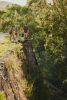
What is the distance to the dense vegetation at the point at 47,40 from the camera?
17359mm

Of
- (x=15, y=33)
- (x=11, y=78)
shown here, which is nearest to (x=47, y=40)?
(x=15, y=33)

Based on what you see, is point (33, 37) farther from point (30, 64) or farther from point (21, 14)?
point (30, 64)

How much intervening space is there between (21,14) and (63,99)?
25.1ft

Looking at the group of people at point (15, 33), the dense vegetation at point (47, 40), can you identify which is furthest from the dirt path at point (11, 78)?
the group of people at point (15, 33)

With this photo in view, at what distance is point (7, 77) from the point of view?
11.4 meters

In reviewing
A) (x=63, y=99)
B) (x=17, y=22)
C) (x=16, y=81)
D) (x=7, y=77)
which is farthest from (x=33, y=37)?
(x=7, y=77)

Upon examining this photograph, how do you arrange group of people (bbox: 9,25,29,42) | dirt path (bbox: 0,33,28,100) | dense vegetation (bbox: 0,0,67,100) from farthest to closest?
group of people (bbox: 9,25,29,42), dense vegetation (bbox: 0,0,67,100), dirt path (bbox: 0,33,28,100)

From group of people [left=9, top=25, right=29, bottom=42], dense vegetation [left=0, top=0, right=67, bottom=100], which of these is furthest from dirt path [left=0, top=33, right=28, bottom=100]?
group of people [left=9, top=25, right=29, bottom=42]

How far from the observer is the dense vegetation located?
17359mm

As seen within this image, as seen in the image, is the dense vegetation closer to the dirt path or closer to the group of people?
the group of people

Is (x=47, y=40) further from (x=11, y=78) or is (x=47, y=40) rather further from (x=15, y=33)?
(x=11, y=78)

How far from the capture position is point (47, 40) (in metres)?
18.3

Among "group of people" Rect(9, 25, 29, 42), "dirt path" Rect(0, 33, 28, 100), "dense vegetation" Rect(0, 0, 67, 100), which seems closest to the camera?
"dirt path" Rect(0, 33, 28, 100)

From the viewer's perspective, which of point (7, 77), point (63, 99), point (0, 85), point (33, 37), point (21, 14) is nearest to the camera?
point (0, 85)
